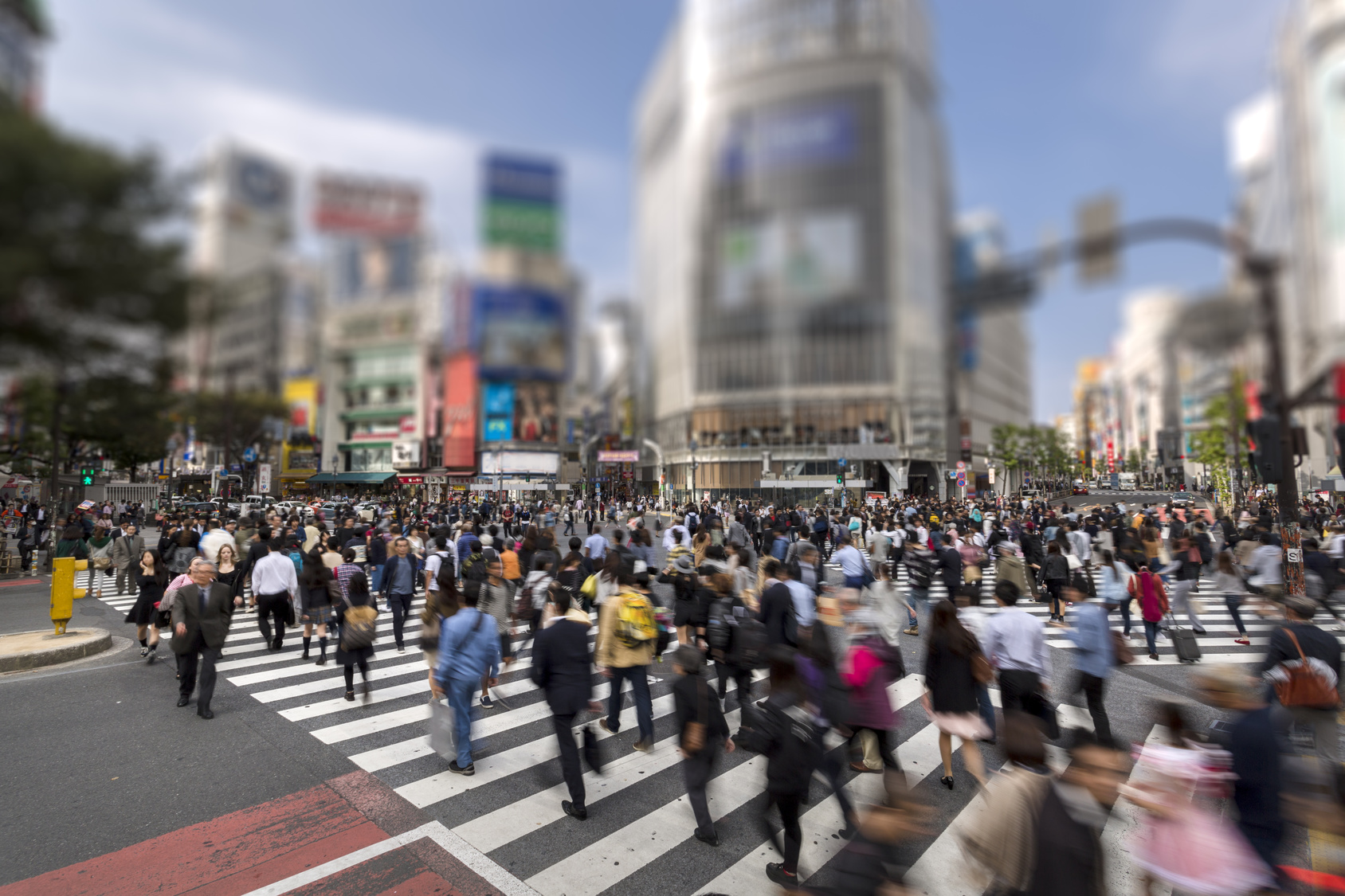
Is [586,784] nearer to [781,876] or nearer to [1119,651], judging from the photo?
[781,876]

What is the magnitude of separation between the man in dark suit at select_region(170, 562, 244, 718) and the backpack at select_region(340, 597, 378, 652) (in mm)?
1279

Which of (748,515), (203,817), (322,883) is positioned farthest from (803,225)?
(748,515)

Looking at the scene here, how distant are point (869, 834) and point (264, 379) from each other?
3.02m

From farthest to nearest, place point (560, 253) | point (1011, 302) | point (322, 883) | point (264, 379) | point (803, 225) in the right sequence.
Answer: point (322, 883) < point (560, 253) < point (803, 225) < point (1011, 302) < point (264, 379)

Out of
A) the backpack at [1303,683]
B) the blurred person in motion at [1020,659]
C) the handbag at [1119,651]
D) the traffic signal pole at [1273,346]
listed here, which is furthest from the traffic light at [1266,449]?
the blurred person in motion at [1020,659]

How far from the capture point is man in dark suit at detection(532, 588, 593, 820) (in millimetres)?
5438

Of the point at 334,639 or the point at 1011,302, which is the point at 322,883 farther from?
the point at 334,639

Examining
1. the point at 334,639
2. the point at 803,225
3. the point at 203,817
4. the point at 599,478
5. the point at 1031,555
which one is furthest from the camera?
the point at 599,478

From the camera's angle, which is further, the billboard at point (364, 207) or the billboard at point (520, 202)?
the billboard at point (520, 202)

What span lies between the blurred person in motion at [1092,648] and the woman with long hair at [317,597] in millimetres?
9483

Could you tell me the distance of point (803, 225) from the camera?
12.4 feet

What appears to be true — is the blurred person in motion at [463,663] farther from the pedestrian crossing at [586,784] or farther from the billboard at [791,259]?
the billboard at [791,259]

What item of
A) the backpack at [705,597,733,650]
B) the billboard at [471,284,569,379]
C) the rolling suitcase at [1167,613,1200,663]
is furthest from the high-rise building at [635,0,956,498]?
the rolling suitcase at [1167,613,1200,663]

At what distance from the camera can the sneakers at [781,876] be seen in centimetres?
445
